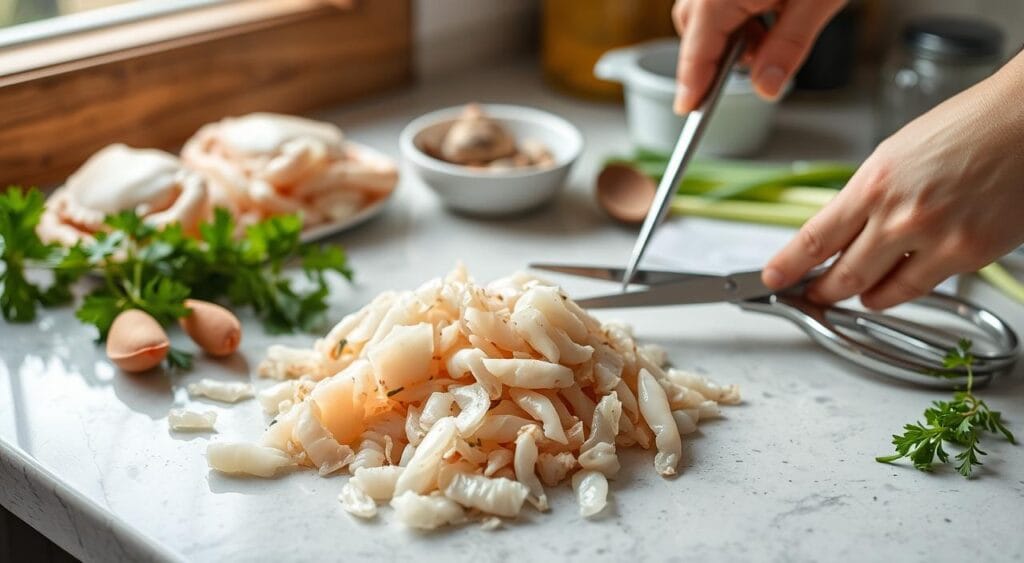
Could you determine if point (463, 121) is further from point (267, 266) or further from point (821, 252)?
point (821, 252)

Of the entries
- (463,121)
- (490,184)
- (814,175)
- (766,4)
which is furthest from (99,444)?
(814,175)

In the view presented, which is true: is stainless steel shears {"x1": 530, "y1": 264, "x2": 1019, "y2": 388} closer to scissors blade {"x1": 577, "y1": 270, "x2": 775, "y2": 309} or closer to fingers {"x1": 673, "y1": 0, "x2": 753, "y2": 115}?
scissors blade {"x1": 577, "y1": 270, "x2": 775, "y2": 309}

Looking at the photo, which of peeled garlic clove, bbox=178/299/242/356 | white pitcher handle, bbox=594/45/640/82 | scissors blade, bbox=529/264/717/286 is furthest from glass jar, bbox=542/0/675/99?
peeled garlic clove, bbox=178/299/242/356

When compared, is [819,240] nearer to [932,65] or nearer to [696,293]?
[696,293]

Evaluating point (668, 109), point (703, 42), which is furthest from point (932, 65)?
point (703, 42)

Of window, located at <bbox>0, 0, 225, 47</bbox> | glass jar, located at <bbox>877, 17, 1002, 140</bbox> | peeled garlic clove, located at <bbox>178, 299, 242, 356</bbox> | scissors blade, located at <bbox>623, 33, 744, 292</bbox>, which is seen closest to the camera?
peeled garlic clove, located at <bbox>178, 299, 242, 356</bbox>
